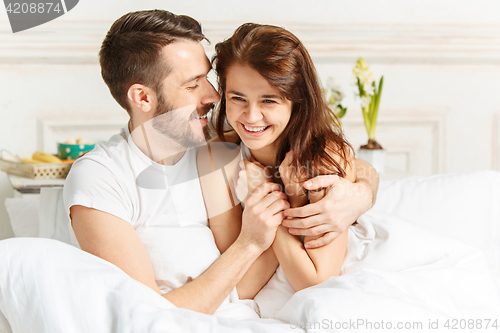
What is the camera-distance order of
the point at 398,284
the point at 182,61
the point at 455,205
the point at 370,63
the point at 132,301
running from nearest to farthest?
the point at 132,301, the point at 398,284, the point at 182,61, the point at 455,205, the point at 370,63

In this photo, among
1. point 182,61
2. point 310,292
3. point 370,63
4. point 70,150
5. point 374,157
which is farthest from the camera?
point 370,63

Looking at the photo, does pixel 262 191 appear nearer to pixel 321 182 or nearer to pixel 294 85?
pixel 321 182

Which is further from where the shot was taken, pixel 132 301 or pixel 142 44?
pixel 142 44

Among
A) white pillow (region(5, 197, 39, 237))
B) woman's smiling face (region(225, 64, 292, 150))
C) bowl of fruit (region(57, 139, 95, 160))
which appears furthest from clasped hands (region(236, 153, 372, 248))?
bowl of fruit (region(57, 139, 95, 160))

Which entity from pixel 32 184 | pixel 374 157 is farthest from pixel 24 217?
pixel 374 157

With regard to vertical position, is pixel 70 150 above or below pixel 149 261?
above

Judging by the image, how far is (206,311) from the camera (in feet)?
3.33

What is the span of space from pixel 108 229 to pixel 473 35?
2270mm

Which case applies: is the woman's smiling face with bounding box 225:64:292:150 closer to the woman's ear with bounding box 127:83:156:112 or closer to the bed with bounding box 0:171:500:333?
the woman's ear with bounding box 127:83:156:112

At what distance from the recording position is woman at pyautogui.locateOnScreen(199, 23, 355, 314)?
1.09 meters

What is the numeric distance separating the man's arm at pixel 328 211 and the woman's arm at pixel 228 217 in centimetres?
8

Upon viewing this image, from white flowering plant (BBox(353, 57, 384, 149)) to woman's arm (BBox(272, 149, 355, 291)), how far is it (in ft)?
2.76

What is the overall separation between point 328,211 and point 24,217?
3.60 ft

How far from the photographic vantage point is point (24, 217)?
145 cm
